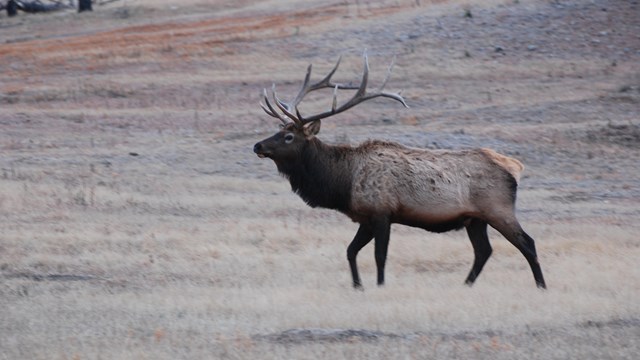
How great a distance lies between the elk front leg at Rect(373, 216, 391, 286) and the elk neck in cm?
46

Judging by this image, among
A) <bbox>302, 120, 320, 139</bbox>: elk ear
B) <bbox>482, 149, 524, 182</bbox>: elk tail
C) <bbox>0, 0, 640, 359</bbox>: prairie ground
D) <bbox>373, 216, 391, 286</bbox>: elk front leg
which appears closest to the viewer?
<bbox>0, 0, 640, 359</bbox>: prairie ground

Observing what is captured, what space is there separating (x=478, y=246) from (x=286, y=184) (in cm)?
769

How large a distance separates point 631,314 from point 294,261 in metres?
4.40

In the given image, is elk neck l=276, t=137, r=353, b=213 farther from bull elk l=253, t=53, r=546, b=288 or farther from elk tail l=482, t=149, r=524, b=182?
elk tail l=482, t=149, r=524, b=182

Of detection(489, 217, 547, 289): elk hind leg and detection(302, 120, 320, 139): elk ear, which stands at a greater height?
detection(302, 120, 320, 139): elk ear

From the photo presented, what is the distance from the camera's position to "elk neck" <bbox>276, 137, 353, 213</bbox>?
12961 millimetres

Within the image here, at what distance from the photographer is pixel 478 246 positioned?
13.0 meters

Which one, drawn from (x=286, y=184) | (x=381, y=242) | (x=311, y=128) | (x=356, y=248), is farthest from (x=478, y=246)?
(x=286, y=184)

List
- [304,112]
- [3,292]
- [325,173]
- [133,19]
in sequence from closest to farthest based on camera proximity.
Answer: [3,292] < [325,173] < [304,112] < [133,19]

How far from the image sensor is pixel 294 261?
13.7 meters

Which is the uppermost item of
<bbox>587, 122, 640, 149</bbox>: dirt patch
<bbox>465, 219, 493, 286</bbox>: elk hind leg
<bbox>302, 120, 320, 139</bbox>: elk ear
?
<bbox>302, 120, 320, 139</bbox>: elk ear

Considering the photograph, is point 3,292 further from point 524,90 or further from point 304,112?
point 524,90

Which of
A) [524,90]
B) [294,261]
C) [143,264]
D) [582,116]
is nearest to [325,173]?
[294,261]

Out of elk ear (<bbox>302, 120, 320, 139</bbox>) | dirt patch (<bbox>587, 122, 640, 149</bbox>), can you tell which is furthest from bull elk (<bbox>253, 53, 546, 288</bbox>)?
dirt patch (<bbox>587, 122, 640, 149</bbox>)
